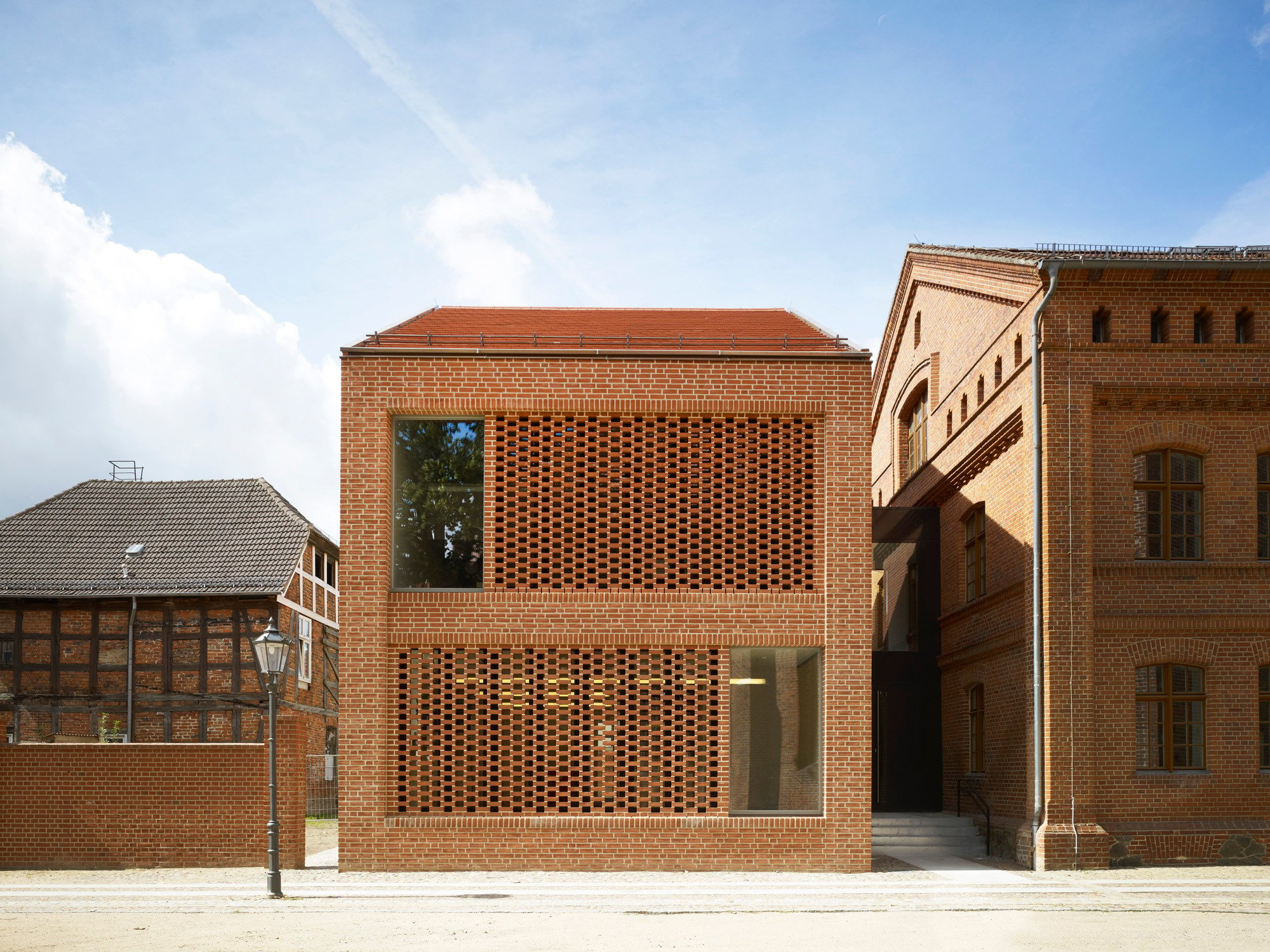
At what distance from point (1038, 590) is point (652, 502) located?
578cm

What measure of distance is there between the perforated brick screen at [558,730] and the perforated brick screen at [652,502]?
1.17 meters

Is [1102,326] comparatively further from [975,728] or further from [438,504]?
[438,504]

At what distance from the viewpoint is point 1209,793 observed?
56.5 feet

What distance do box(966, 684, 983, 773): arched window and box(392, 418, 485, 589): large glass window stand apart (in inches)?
364

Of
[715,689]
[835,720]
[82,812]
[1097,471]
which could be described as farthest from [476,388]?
[1097,471]

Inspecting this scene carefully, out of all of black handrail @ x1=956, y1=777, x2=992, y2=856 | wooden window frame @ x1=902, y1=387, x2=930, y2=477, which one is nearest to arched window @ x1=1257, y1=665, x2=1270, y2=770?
black handrail @ x1=956, y1=777, x2=992, y2=856

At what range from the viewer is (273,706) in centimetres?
1495

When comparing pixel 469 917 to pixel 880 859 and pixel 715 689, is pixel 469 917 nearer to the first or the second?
pixel 715 689

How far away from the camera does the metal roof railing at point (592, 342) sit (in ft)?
57.7

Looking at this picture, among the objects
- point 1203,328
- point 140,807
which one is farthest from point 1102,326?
point 140,807

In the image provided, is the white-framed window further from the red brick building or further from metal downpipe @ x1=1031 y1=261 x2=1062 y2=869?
metal downpipe @ x1=1031 y1=261 x2=1062 y2=869

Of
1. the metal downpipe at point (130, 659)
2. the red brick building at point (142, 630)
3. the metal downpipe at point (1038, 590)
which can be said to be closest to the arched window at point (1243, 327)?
the metal downpipe at point (1038, 590)

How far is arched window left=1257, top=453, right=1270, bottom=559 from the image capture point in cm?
1802

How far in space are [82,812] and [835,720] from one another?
1069 centimetres
